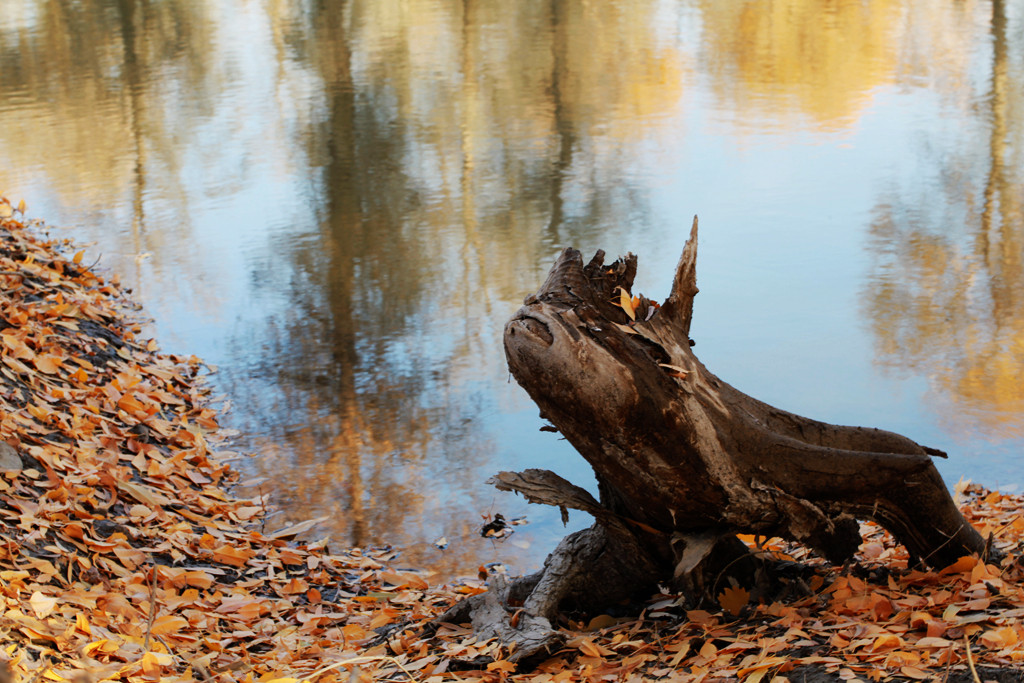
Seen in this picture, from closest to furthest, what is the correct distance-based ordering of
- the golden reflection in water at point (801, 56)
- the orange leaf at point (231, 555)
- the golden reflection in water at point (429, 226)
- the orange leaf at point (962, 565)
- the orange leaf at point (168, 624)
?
the orange leaf at point (962, 565) < the orange leaf at point (168, 624) < the orange leaf at point (231, 555) < the golden reflection in water at point (429, 226) < the golden reflection in water at point (801, 56)

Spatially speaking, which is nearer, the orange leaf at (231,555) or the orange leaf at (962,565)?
the orange leaf at (962,565)

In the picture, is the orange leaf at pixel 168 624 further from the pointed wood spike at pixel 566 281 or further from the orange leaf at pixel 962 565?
the orange leaf at pixel 962 565

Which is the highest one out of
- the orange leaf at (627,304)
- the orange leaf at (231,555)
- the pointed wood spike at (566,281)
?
the pointed wood spike at (566,281)

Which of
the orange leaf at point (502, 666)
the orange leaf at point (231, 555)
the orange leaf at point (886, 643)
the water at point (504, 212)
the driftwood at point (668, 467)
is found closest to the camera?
the orange leaf at point (886, 643)

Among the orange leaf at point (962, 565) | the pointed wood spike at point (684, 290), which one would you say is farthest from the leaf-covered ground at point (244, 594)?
the pointed wood spike at point (684, 290)

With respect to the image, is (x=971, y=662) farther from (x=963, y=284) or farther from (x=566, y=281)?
(x=963, y=284)

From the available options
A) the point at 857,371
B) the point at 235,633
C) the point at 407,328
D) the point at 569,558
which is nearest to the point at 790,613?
the point at 569,558

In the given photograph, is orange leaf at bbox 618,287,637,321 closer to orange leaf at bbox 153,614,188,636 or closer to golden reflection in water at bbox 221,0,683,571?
golden reflection in water at bbox 221,0,683,571

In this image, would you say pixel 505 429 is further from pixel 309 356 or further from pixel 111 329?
pixel 111 329

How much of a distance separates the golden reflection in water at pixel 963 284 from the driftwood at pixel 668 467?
218cm

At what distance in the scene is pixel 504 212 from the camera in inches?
336

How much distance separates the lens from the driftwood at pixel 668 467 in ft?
9.29

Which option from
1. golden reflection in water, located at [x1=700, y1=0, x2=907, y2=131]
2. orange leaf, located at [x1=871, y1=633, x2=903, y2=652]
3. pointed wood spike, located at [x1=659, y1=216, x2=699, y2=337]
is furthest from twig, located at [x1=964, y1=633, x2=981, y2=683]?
golden reflection in water, located at [x1=700, y1=0, x2=907, y2=131]

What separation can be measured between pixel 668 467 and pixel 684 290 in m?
0.61
